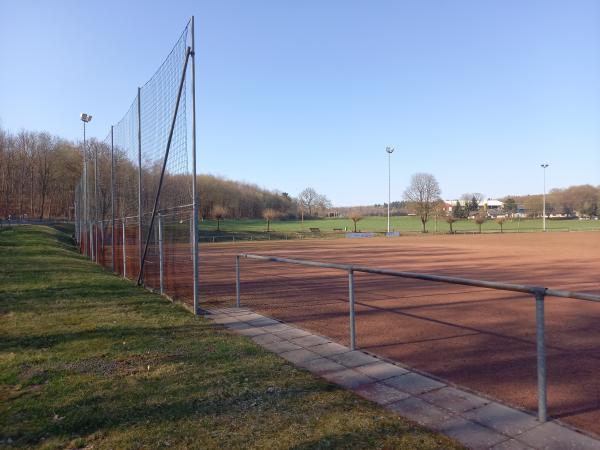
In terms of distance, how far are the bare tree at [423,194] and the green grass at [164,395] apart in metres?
77.3

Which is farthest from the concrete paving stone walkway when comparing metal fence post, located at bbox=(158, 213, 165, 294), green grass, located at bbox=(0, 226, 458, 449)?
metal fence post, located at bbox=(158, 213, 165, 294)

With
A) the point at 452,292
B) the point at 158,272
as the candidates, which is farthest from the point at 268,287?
the point at 452,292

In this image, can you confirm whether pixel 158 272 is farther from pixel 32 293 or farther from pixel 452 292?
pixel 452 292

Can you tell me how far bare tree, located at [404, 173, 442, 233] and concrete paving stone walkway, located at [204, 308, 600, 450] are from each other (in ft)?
253

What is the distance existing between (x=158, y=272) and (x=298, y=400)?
21.5 feet

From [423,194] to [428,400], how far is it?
81864 millimetres

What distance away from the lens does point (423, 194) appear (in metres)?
82.3

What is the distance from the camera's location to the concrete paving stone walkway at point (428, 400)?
2.93m

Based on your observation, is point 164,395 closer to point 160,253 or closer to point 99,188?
point 160,253

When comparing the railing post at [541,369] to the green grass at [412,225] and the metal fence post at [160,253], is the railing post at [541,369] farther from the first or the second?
the green grass at [412,225]

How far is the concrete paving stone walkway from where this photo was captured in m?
2.93

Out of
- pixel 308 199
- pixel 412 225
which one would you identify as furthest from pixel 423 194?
pixel 308 199

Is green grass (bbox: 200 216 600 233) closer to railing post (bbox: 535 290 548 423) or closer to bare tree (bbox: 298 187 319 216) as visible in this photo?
bare tree (bbox: 298 187 319 216)

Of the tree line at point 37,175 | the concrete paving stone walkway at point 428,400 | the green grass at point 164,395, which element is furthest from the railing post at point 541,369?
the tree line at point 37,175
